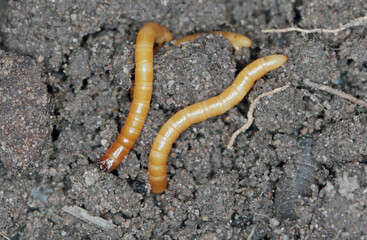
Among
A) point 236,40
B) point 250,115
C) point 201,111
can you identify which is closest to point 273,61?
point 236,40

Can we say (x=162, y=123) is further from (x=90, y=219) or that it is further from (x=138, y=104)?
(x=90, y=219)

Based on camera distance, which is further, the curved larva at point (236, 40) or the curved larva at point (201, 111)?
the curved larva at point (236, 40)

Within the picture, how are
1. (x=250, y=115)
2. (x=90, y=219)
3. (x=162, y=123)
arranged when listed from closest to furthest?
1. (x=90, y=219)
2. (x=250, y=115)
3. (x=162, y=123)

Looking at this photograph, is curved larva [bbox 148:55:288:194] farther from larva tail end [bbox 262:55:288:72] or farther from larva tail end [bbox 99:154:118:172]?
larva tail end [bbox 99:154:118:172]

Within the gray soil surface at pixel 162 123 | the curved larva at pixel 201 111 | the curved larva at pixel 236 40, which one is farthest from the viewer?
the curved larva at pixel 236 40

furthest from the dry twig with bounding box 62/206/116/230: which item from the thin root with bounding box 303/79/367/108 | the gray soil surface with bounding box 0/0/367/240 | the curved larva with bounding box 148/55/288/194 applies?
the thin root with bounding box 303/79/367/108

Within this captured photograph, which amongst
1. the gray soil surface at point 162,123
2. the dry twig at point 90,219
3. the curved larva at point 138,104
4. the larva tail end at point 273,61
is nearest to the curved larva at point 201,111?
the larva tail end at point 273,61

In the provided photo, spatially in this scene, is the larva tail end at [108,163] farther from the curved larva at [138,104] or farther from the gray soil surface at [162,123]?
the gray soil surface at [162,123]

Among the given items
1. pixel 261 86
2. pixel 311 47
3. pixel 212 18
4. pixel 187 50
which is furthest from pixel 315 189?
pixel 212 18
